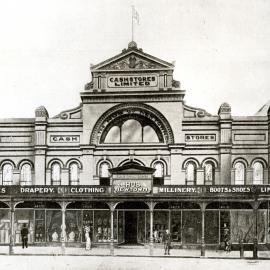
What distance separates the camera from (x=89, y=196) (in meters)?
31.8

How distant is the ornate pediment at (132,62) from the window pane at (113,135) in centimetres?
401

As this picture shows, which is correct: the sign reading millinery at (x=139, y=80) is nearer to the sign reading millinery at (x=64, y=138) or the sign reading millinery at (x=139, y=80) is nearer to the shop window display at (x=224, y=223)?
the sign reading millinery at (x=64, y=138)

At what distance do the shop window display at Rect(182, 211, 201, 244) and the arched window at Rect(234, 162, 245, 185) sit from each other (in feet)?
14.0

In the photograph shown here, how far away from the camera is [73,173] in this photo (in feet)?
126

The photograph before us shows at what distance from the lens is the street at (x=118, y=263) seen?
79.2ft

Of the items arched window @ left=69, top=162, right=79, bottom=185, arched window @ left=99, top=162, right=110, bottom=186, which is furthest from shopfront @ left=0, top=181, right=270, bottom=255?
arched window @ left=69, top=162, right=79, bottom=185

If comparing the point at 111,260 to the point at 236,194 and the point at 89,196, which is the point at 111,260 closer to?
the point at 89,196

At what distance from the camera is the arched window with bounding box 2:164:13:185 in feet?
127

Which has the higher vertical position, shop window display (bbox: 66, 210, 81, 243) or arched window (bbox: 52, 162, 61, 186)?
arched window (bbox: 52, 162, 61, 186)

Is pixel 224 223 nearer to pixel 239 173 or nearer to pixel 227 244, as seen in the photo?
pixel 227 244

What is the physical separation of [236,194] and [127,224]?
7765 mm

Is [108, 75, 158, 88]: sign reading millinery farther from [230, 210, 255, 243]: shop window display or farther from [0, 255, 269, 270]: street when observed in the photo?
[0, 255, 269, 270]: street

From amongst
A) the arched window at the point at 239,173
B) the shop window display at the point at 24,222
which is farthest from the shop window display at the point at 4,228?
the arched window at the point at 239,173

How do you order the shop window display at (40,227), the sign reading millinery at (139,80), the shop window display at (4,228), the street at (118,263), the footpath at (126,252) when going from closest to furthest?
1. the street at (118,263)
2. the footpath at (126,252)
3. the shop window display at (40,227)
4. the shop window display at (4,228)
5. the sign reading millinery at (139,80)
